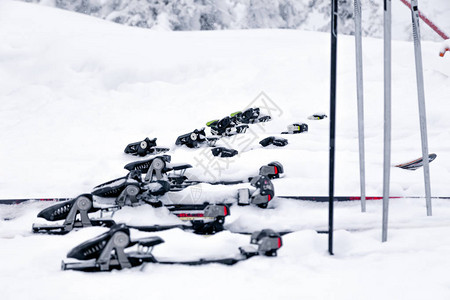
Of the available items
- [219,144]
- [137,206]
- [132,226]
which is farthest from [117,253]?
[219,144]

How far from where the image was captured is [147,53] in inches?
437

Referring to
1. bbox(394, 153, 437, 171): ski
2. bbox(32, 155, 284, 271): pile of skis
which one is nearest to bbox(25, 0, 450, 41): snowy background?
bbox(394, 153, 437, 171): ski

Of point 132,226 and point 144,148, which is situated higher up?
point 144,148

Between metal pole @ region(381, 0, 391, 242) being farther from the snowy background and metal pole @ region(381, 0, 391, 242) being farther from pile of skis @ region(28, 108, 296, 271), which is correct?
the snowy background

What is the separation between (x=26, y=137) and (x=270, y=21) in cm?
1948

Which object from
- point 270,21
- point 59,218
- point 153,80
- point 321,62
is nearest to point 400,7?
point 270,21

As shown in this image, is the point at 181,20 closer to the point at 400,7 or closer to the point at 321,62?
the point at 321,62

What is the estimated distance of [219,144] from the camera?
659 cm

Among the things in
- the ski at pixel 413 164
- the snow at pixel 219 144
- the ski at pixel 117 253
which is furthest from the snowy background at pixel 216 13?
the ski at pixel 117 253

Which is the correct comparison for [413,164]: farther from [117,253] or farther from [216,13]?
[216,13]

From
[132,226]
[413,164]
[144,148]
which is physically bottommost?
[132,226]

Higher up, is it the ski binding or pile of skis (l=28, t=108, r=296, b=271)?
the ski binding

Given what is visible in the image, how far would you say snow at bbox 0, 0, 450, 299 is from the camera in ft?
8.52

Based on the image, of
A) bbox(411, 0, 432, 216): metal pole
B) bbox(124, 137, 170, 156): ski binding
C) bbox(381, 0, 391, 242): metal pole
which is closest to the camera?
bbox(381, 0, 391, 242): metal pole
